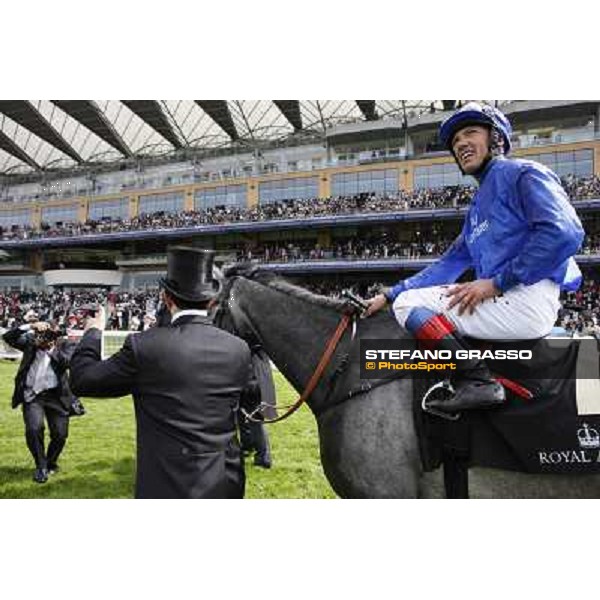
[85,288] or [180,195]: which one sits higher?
[180,195]

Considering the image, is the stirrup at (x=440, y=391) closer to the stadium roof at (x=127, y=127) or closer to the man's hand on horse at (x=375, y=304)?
the man's hand on horse at (x=375, y=304)

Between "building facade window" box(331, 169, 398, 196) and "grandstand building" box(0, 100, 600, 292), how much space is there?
0.02 meters

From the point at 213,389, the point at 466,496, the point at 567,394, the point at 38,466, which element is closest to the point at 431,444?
the point at 466,496

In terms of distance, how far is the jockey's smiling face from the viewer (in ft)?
8.11

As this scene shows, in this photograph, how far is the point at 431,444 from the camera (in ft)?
7.63

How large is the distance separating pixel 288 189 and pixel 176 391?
12.4ft

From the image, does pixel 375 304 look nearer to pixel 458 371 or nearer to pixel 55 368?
pixel 458 371

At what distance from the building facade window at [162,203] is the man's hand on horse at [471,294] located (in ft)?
8.75

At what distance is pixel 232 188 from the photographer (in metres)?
5.24

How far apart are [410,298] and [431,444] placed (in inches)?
26.5

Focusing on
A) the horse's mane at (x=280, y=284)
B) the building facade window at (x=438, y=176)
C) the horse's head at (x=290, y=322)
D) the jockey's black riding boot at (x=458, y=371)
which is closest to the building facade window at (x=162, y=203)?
the horse's mane at (x=280, y=284)

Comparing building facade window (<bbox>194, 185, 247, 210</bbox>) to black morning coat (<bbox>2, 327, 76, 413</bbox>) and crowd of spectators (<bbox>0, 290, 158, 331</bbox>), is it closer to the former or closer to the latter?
crowd of spectators (<bbox>0, 290, 158, 331</bbox>)

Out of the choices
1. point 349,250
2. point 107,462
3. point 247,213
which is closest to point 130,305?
point 107,462

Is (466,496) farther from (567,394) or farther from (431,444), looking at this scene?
(567,394)
